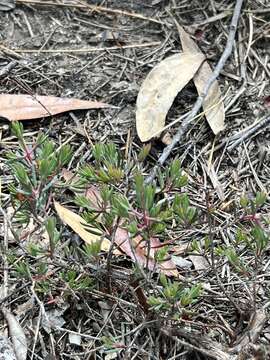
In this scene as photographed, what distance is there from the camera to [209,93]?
7.32 ft

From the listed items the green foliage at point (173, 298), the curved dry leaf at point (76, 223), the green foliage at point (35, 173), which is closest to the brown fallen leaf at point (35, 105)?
the curved dry leaf at point (76, 223)

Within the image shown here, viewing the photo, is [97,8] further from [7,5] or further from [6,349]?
[6,349]

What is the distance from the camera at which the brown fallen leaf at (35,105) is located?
2.13 meters

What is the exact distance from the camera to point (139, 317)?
161 cm

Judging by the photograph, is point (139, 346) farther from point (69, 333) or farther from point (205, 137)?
point (205, 137)

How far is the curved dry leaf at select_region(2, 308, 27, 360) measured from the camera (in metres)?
1.56

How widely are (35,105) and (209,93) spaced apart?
558 millimetres

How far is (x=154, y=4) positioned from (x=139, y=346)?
1424 millimetres

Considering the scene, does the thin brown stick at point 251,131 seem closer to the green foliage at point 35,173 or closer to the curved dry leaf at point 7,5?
the green foliage at point 35,173

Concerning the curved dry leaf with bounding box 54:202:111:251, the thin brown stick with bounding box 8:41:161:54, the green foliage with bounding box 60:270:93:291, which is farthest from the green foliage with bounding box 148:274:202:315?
the thin brown stick with bounding box 8:41:161:54

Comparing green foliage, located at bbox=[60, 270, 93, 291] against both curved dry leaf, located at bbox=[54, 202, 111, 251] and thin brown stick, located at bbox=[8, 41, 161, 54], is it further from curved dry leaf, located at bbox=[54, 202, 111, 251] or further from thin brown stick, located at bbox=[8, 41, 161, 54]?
thin brown stick, located at bbox=[8, 41, 161, 54]

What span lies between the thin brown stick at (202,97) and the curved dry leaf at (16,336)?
524 mm

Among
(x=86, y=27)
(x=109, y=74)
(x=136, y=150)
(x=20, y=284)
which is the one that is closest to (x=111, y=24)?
(x=86, y=27)

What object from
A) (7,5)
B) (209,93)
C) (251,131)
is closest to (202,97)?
(209,93)
